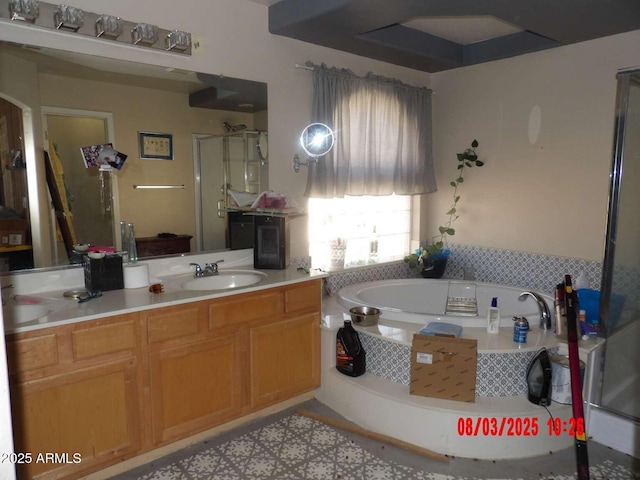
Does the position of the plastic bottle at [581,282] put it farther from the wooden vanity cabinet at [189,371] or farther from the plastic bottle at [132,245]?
the plastic bottle at [132,245]

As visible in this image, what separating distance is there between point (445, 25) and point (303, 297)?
216cm

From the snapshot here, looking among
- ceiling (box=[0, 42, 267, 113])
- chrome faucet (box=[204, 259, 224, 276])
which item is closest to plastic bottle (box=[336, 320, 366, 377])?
chrome faucet (box=[204, 259, 224, 276])

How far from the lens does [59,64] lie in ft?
7.32

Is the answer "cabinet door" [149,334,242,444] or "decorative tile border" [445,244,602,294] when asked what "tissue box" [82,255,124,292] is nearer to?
"cabinet door" [149,334,242,444]

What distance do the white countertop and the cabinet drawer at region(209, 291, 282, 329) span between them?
5 cm

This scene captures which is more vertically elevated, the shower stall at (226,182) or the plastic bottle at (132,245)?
the shower stall at (226,182)

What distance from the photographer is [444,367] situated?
2.38 meters

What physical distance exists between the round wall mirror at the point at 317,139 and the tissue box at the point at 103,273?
1.50 m

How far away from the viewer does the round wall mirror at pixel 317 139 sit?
10.6 feet

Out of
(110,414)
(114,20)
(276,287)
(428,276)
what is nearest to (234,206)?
(276,287)

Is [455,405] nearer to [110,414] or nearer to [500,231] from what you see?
[110,414]

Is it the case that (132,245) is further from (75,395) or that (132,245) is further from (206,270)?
(75,395)

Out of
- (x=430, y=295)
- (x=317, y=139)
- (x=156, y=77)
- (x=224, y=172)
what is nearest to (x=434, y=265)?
(x=430, y=295)

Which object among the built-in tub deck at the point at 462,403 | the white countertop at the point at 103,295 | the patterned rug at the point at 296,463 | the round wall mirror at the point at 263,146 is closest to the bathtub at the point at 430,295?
the built-in tub deck at the point at 462,403
